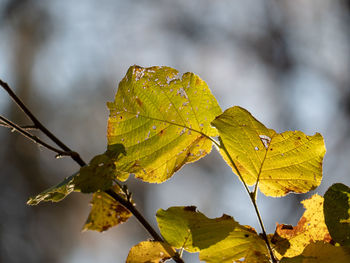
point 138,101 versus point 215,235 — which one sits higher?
point 138,101

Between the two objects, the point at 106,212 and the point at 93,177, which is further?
the point at 106,212

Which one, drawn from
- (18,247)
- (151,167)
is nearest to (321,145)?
(151,167)

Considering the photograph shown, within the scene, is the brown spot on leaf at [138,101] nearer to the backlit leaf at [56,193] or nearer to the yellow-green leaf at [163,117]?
the yellow-green leaf at [163,117]

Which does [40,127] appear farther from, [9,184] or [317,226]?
[9,184]

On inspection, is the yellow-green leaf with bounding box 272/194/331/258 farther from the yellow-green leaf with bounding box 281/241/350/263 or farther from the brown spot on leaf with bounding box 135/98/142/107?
the brown spot on leaf with bounding box 135/98/142/107

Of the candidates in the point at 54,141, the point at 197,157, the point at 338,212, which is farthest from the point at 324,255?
the point at 54,141

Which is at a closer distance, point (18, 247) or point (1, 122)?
point (1, 122)

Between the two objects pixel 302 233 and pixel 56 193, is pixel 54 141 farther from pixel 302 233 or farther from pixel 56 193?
pixel 302 233

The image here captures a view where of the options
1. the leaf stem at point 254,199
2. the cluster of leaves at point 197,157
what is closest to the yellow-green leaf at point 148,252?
the cluster of leaves at point 197,157
